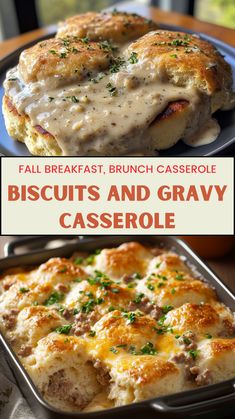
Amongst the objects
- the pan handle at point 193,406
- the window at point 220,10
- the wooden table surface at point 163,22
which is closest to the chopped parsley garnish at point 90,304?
the pan handle at point 193,406

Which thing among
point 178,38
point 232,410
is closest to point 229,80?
point 178,38

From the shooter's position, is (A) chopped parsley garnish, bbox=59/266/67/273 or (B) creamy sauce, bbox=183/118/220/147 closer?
(B) creamy sauce, bbox=183/118/220/147

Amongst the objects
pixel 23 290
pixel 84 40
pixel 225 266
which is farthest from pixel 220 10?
pixel 23 290

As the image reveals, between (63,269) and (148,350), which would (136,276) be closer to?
(63,269)

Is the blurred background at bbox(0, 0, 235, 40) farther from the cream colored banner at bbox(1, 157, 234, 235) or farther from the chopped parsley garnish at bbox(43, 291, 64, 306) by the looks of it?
the chopped parsley garnish at bbox(43, 291, 64, 306)

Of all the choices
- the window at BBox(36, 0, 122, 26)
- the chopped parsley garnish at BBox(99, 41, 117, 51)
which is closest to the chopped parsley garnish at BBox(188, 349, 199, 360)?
the chopped parsley garnish at BBox(99, 41, 117, 51)

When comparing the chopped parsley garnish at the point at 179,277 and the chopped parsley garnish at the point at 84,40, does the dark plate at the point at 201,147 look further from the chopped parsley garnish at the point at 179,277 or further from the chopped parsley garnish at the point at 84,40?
the chopped parsley garnish at the point at 179,277
